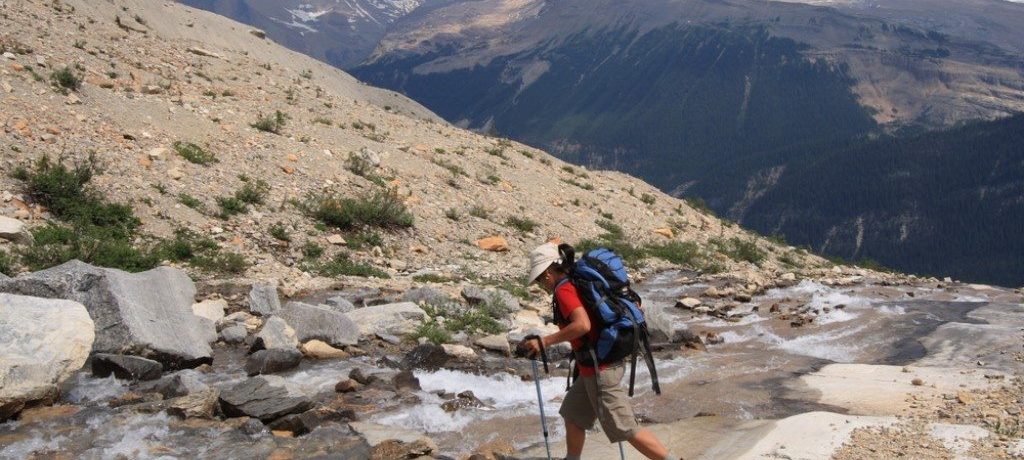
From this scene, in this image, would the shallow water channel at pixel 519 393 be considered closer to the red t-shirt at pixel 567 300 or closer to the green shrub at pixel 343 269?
the red t-shirt at pixel 567 300

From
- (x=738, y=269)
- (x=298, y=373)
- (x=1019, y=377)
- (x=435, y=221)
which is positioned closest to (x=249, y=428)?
(x=298, y=373)

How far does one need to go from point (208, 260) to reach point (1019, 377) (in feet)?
50.8

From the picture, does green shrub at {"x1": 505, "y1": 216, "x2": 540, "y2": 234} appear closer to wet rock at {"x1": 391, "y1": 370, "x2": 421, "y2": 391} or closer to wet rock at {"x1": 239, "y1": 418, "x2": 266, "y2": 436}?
wet rock at {"x1": 391, "y1": 370, "x2": 421, "y2": 391}

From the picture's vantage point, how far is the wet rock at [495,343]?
13.4 meters

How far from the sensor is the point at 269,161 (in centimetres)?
2291

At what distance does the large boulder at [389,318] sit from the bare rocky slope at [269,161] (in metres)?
3.57

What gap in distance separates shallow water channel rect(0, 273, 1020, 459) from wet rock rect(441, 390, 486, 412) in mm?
121

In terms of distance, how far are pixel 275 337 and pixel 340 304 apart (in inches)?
105

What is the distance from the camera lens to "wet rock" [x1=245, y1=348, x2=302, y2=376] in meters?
11.2

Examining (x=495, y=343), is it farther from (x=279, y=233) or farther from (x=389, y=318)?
(x=279, y=233)

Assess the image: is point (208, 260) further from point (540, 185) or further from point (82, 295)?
point (540, 185)

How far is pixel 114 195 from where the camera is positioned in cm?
1783

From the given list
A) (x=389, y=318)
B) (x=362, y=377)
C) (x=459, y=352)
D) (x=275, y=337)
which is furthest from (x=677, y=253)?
(x=362, y=377)

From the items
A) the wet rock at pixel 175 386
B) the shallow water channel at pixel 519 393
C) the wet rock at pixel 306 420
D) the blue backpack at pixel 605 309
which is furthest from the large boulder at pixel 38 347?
the blue backpack at pixel 605 309
